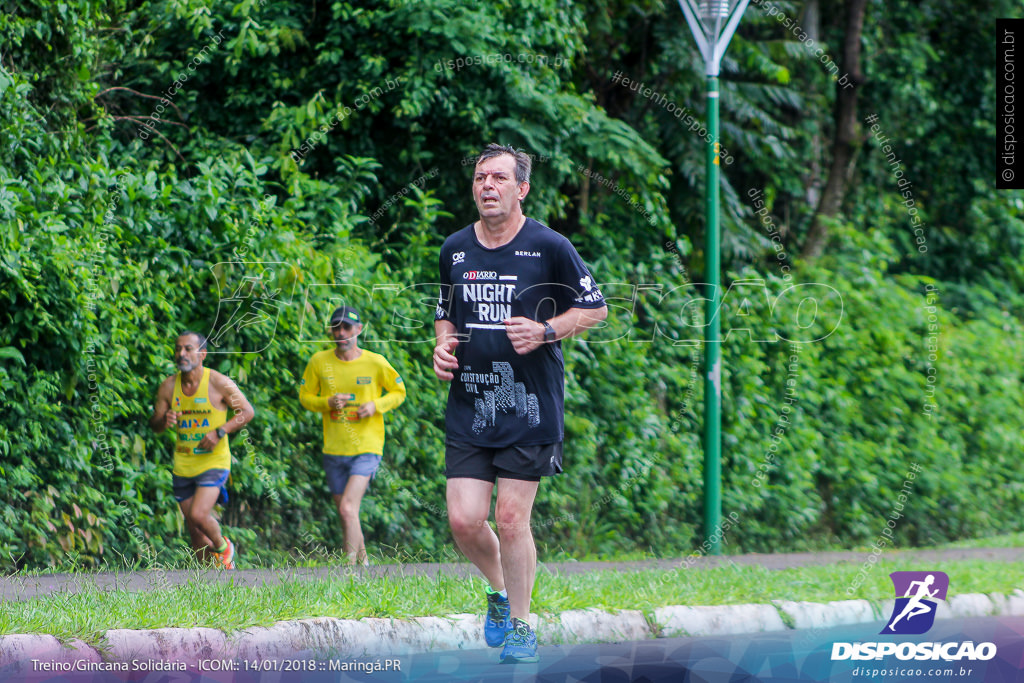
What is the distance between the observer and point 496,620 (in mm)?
5516

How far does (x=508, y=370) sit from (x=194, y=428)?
3.37 meters

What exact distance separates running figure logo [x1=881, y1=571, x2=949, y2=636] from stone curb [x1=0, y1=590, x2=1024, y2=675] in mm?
101

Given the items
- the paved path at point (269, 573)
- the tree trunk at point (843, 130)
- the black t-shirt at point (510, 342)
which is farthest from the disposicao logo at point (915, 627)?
the tree trunk at point (843, 130)

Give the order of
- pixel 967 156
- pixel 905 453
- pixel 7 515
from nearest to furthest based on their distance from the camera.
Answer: pixel 7 515, pixel 905 453, pixel 967 156

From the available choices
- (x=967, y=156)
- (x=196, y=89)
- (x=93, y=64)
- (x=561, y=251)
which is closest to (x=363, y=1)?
(x=196, y=89)

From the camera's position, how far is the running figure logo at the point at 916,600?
7.57 metres

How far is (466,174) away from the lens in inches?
443

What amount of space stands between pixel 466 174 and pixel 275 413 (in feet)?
11.9

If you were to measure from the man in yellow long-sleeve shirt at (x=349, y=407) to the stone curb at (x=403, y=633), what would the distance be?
2349 mm

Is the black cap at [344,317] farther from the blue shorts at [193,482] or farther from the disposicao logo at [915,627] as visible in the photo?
the disposicao logo at [915,627]

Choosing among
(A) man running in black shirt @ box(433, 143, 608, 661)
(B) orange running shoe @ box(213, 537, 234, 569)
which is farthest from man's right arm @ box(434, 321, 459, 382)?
(B) orange running shoe @ box(213, 537, 234, 569)

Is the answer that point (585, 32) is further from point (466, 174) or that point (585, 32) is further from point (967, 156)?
point (967, 156)

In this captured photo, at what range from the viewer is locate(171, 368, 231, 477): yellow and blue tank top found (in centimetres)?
782

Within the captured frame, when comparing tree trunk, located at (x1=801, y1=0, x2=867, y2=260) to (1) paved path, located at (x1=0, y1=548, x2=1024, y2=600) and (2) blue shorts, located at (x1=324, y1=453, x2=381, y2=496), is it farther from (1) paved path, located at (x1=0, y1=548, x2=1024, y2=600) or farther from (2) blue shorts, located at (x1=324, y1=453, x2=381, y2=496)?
(2) blue shorts, located at (x1=324, y1=453, x2=381, y2=496)
